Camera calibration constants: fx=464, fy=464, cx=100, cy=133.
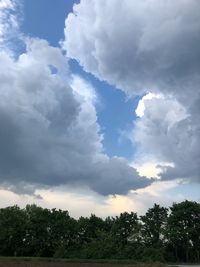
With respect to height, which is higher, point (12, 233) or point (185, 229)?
point (185, 229)

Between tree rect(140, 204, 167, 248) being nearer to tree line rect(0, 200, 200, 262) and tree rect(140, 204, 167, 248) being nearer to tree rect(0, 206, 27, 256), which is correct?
tree line rect(0, 200, 200, 262)

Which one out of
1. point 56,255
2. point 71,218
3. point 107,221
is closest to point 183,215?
point 107,221

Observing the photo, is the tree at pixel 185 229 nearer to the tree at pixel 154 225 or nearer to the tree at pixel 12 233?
the tree at pixel 154 225

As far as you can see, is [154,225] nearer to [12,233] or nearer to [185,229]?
[185,229]

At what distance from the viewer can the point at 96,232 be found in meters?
126

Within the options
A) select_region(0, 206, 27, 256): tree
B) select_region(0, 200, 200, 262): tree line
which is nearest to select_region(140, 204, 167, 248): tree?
select_region(0, 200, 200, 262): tree line

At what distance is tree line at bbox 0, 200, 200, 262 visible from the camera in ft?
391

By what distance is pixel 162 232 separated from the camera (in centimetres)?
12975

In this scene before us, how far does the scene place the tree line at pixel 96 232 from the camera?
11919 cm

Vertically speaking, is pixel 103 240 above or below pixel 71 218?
below

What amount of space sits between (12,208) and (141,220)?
123ft

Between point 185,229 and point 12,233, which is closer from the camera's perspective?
point 12,233

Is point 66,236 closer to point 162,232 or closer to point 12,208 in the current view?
point 12,208

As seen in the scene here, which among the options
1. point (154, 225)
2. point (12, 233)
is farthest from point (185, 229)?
point (12, 233)
